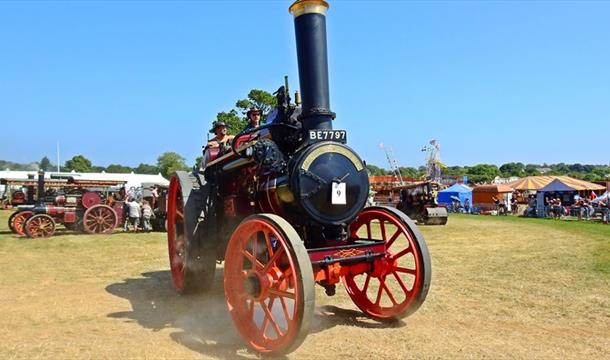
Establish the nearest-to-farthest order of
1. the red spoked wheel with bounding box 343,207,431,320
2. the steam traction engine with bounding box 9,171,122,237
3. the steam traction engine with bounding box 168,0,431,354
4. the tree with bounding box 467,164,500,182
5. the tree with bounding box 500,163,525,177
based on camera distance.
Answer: the steam traction engine with bounding box 168,0,431,354 → the red spoked wheel with bounding box 343,207,431,320 → the steam traction engine with bounding box 9,171,122,237 → the tree with bounding box 467,164,500,182 → the tree with bounding box 500,163,525,177

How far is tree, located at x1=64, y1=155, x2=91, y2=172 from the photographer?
314 feet

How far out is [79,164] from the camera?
3797 inches

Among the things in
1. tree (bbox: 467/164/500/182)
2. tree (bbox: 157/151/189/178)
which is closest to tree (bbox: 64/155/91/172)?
tree (bbox: 157/151/189/178)

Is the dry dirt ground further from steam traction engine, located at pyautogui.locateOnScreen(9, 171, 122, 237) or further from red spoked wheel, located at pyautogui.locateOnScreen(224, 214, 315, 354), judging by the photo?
steam traction engine, located at pyautogui.locateOnScreen(9, 171, 122, 237)

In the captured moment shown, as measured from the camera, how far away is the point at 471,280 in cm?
658

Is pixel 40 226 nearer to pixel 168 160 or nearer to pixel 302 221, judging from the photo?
pixel 302 221

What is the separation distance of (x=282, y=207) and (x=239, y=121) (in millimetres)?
20421

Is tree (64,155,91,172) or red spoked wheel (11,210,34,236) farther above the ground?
tree (64,155,91,172)

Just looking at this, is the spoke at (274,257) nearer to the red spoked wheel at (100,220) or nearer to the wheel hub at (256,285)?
the wheel hub at (256,285)

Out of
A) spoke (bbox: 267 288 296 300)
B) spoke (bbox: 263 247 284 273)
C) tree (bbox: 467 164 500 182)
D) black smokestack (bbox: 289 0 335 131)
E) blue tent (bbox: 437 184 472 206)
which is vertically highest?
tree (bbox: 467 164 500 182)

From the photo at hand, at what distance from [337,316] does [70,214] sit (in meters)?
12.3

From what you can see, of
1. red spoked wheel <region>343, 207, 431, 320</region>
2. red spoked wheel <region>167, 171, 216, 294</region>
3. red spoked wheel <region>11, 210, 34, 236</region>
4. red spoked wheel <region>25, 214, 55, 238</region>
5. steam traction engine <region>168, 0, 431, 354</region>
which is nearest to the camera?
steam traction engine <region>168, 0, 431, 354</region>

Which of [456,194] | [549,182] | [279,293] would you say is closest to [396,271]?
[279,293]

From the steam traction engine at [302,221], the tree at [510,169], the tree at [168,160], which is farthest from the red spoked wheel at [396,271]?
the tree at [510,169]
